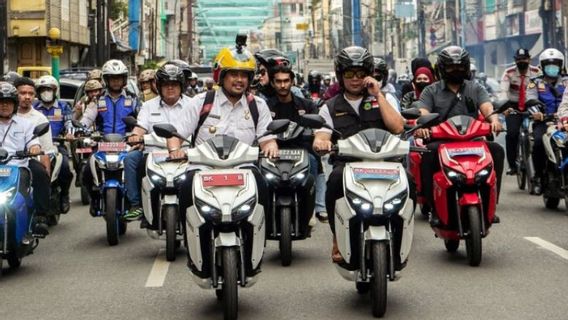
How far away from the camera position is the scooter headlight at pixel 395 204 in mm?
7645

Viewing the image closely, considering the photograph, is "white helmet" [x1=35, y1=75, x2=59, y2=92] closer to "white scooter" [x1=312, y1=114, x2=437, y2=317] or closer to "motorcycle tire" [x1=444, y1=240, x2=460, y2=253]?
"motorcycle tire" [x1=444, y1=240, x2=460, y2=253]

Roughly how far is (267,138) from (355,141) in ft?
2.52

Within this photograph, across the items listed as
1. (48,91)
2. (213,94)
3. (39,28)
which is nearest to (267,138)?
(213,94)

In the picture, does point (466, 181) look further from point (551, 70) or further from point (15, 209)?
point (551, 70)

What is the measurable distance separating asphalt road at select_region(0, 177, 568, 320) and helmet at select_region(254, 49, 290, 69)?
1759 millimetres

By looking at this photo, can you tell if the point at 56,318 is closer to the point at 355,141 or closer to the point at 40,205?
the point at 355,141

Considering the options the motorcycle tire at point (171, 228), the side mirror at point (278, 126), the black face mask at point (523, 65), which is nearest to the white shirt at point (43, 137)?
the motorcycle tire at point (171, 228)

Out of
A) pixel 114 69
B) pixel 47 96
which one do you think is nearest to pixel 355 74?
pixel 114 69

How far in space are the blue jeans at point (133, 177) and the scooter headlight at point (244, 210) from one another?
4.47m

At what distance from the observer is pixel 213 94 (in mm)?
8531

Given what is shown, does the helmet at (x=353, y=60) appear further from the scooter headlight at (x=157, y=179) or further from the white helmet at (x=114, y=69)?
the white helmet at (x=114, y=69)

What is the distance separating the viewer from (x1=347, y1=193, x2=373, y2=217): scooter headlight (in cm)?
766

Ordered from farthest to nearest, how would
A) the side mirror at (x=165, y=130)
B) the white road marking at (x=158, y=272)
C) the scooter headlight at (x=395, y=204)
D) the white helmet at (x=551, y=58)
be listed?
the white helmet at (x=551, y=58), the white road marking at (x=158, y=272), the side mirror at (x=165, y=130), the scooter headlight at (x=395, y=204)

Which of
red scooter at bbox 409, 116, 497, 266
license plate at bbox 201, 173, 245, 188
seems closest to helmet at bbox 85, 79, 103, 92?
red scooter at bbox 409, 116, 497, 266
